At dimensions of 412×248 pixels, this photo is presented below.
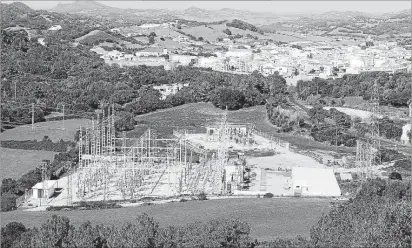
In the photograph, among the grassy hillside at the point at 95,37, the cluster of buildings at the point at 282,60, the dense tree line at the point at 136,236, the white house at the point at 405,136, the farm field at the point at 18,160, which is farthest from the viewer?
the grassy hillside at the point at 95,37

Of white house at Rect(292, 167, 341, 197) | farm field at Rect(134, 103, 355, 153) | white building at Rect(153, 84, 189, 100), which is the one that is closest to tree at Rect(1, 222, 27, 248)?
white house at Rect(292, 167, 341, 197)

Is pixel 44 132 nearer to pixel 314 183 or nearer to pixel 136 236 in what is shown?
pixel 314 183

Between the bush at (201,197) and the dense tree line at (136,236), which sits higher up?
the dense tree line at (136,236)

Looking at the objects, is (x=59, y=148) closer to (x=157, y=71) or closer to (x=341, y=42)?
(x=157, y=71)

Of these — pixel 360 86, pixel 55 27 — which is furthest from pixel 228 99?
pixel 55 27

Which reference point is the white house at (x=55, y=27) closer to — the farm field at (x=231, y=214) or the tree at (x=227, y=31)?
the tree at (x=227, y=31)

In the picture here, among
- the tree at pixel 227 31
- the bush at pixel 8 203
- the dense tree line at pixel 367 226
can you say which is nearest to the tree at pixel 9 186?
the bush at pixel 8 203
